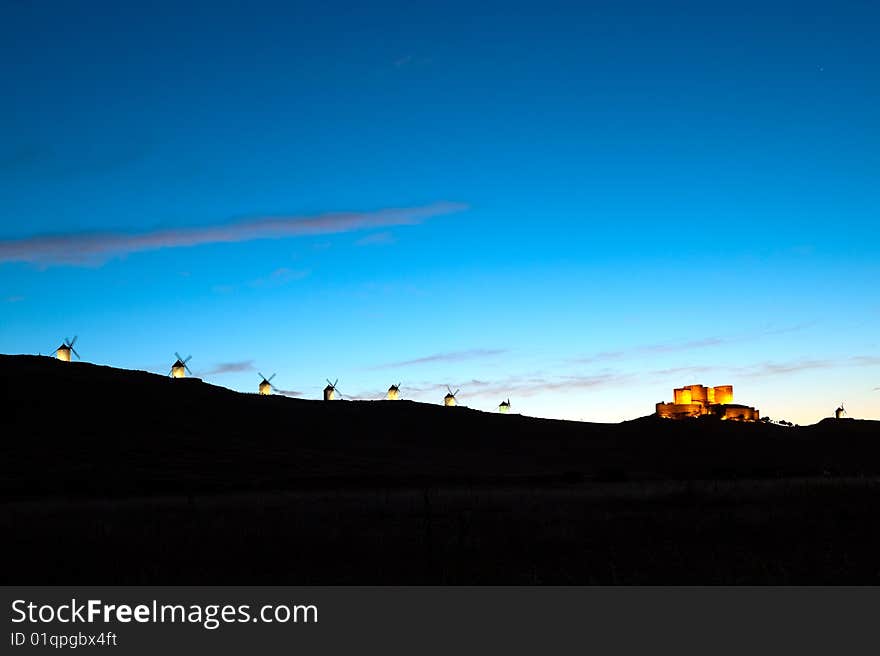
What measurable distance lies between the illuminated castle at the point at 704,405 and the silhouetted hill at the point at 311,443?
17933 mm

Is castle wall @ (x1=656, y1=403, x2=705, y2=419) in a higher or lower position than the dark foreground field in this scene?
higher

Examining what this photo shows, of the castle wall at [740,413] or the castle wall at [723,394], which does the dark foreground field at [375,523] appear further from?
the castle wall at [723,394]

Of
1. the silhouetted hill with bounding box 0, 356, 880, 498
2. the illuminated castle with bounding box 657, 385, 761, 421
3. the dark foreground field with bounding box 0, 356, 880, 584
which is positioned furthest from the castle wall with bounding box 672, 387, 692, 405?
the dark foreground field with bounding box 0, 356, 880, 584

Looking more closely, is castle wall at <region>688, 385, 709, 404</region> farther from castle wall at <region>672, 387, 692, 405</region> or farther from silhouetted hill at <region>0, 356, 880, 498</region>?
silhouetted hill at <region>0, 356, 880, 498</region>

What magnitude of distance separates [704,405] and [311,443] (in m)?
81.8

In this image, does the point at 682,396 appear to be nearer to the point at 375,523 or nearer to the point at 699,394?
the point at 699,394

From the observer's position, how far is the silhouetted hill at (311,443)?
45.0 m

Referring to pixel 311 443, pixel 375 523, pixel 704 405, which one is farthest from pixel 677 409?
pixel 375 523

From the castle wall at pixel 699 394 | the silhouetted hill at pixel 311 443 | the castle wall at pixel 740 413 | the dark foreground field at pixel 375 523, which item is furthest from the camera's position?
the castle wall at pixel 699 394

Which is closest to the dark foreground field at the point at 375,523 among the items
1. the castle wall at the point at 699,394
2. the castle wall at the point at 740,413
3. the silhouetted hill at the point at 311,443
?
the silhouetted hill at the point at 311,443

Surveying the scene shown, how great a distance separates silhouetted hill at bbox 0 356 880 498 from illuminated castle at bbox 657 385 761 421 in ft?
58.8

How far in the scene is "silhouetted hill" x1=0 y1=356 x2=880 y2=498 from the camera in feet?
148
